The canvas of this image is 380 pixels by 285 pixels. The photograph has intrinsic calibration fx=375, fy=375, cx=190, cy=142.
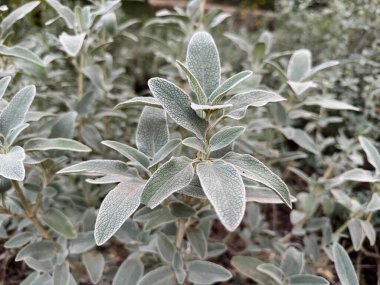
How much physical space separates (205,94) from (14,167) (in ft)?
1.15

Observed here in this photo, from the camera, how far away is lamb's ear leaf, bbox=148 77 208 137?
620 millimetres

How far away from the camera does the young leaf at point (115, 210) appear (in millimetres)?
591

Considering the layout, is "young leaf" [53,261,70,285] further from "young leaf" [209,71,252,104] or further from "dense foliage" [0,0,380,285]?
"young leaf" [209,71,252,104]

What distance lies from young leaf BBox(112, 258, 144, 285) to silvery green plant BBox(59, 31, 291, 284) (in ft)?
0.60

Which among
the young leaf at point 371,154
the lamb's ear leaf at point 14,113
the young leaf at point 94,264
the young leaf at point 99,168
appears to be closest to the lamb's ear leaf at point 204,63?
the young leaf at point 99,168

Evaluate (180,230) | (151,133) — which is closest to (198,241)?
(180,230)

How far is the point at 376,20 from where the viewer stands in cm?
149

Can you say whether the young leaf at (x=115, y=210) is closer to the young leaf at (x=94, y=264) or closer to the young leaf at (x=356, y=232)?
the young leaf at (x=94, y=264)

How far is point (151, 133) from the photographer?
781mm

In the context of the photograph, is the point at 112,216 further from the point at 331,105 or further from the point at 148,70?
the point at 148,70

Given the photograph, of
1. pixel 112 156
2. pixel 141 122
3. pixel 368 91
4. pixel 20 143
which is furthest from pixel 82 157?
pixel 368 91

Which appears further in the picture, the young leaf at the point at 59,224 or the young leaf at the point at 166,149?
the young leaf at the point at 59,224

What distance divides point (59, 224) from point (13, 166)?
0.33 m

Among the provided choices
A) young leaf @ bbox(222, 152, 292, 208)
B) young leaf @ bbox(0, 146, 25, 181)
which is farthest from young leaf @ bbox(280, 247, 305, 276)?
young leaf @ bbox(0, 146, 25, 181)
